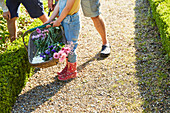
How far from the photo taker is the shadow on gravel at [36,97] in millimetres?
3135

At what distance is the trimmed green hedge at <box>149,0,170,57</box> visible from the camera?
3453 millimetres

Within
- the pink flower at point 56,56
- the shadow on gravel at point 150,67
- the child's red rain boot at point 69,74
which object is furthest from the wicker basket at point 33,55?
the shadow on gravel at point 150,67

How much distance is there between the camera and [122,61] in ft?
12.6

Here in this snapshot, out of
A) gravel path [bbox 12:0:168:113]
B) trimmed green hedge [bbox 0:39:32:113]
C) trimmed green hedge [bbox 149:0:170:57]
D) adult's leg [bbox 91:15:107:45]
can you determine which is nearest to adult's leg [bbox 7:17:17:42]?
trimmed green hedge [bbox 0:39:32:113]

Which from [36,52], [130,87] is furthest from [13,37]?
[130,87]

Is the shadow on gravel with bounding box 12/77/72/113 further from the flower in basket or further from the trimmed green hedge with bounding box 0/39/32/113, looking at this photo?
the flower in basket

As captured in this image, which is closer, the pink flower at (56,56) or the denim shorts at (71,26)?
the pink flower at (56,56)

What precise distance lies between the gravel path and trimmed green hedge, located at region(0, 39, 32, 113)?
144mm

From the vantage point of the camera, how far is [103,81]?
345 centimetres

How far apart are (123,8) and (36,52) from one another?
3.41 metres

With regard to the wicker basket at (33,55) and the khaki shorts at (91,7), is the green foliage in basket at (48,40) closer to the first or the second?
the wicker basket at (33,55)

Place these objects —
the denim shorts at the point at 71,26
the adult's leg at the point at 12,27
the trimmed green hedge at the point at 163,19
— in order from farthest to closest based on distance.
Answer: the adult's leg at the point at 12,27
the trimmed green hedge at the point at 163,19
the denim shorts at the point at 71,26

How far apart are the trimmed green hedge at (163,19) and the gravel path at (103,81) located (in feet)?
1.08

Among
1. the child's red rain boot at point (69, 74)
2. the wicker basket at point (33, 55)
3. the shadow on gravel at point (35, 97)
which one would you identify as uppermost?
the wicker basket at point (33, 55)
